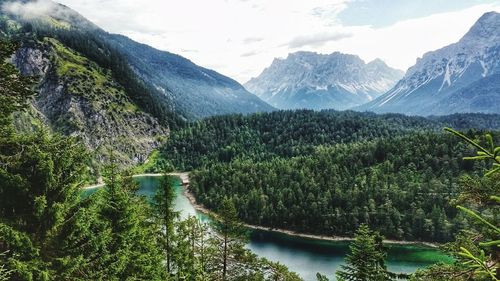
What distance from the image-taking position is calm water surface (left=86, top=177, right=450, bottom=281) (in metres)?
Result: 92.8

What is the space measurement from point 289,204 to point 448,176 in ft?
188

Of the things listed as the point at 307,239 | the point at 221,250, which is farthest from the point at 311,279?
the point at 221,250

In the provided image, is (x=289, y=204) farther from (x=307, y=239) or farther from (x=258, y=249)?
(x=258, y=249)

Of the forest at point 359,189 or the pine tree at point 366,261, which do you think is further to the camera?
the forest at point 359,189

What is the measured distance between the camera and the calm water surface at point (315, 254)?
92.8m

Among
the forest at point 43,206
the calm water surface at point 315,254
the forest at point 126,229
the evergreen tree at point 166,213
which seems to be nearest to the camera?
the forest at point 126,229

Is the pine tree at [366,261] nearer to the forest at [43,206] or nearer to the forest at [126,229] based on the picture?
the forest at [126,229]

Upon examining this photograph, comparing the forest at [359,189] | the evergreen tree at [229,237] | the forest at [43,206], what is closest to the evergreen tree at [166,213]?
the evergreen tree at [229,237]

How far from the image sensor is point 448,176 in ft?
458

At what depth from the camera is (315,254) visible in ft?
341

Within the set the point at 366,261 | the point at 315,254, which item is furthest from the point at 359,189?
the point at 366,261

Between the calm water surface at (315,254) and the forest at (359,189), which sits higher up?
the forest at (359,189)

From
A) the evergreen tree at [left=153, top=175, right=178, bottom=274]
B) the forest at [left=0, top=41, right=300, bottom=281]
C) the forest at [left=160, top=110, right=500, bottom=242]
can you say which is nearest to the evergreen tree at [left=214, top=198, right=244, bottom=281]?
the evergreen tree at [left=153, top=175, right=178, bottom=274]

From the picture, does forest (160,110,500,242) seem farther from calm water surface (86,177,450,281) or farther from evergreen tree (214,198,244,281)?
evergreen tree (214,198,244,281)
